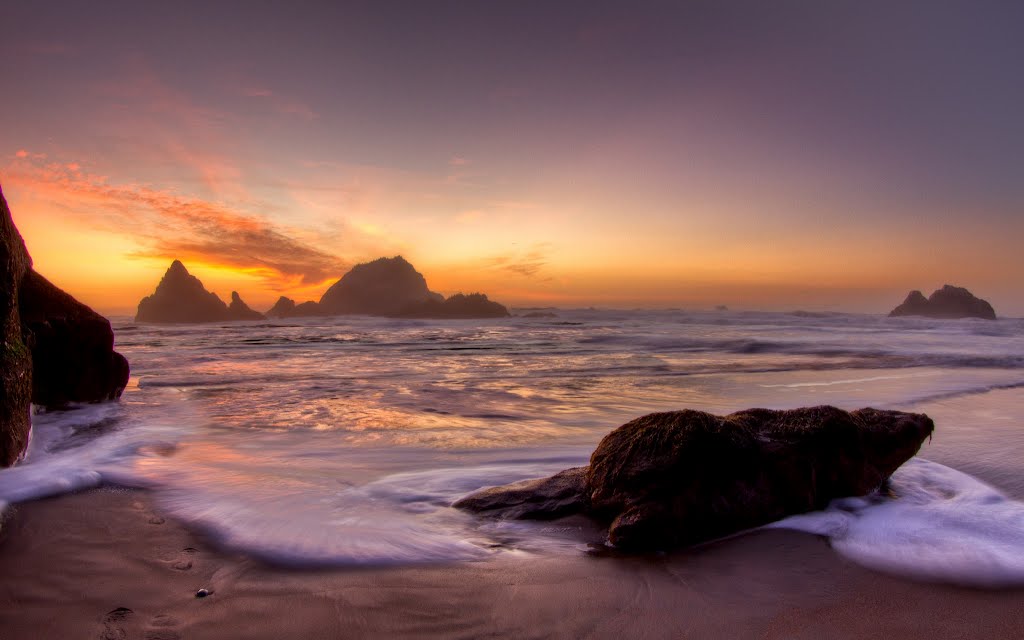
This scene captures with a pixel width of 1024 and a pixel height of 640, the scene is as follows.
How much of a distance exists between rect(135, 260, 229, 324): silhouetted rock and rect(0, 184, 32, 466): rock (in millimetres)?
71864

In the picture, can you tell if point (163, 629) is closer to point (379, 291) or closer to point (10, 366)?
point (10, 366)

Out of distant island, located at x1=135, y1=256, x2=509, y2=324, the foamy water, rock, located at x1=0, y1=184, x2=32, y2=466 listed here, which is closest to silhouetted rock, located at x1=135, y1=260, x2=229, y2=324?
distant island, located at x1=135, y1=256, x2=509, y2=324

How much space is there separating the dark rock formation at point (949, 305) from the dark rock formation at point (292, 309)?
10027cm

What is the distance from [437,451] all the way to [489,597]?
296 centimetres

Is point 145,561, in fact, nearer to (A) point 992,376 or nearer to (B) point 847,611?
(B) point 847,611

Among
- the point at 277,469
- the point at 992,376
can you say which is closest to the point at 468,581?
the point at 277,469

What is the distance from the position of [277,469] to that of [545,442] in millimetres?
2626

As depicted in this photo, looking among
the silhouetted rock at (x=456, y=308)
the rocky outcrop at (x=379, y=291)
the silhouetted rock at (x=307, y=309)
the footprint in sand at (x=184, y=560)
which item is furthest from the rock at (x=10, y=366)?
the silhouetted rock at (x=307, y=309)

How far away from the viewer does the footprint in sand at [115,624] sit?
198 cm

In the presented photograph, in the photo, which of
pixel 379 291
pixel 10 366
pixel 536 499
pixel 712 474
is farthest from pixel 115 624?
pixel 379 291

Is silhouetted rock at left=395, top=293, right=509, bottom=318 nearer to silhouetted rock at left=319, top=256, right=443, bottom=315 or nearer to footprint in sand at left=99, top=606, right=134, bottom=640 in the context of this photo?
silhouetted rock at left=319, top=256, right=443, bottom=315

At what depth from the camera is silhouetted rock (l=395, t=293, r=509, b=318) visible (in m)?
74.6

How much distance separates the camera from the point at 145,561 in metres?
2.62

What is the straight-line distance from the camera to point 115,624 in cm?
205
